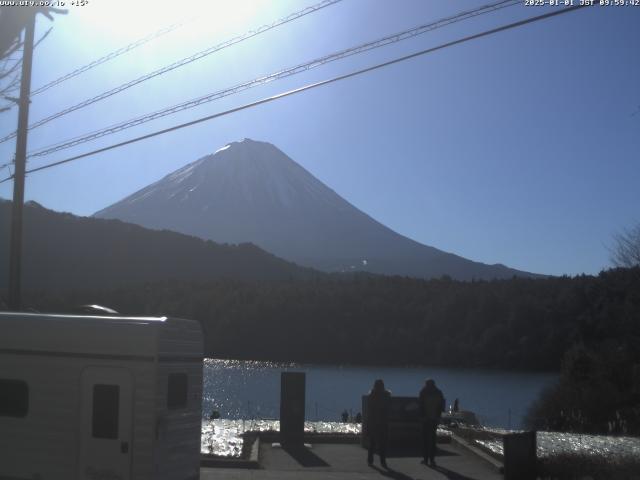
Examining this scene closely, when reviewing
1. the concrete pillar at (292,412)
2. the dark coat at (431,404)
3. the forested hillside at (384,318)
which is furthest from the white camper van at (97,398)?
the forested hillside at (384,318)

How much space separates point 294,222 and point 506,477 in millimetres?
165120

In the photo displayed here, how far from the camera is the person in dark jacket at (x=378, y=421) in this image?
13.3 meters

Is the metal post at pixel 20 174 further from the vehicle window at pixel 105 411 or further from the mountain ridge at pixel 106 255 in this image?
the mountain ridge at pixel 106 255

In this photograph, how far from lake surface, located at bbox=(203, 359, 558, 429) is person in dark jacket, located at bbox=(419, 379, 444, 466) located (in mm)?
17063

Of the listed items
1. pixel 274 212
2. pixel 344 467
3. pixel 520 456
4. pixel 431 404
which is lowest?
pixel 344 467

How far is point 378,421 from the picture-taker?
43.6ft

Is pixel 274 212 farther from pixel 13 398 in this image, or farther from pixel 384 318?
pixel 13 398

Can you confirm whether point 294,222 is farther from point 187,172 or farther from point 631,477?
point 631,477

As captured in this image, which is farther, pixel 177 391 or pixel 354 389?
pixel 354 389

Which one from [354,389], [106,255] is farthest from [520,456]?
[106,255]

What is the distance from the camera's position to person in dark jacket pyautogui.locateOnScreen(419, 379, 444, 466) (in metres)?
13.4

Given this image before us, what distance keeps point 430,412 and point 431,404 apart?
128 millimetres

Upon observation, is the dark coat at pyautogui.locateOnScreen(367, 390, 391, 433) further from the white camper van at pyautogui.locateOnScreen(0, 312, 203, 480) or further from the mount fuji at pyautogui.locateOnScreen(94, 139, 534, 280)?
the mount fuji at pyautogui.locateOnScreen(94, 139, 534, 280)

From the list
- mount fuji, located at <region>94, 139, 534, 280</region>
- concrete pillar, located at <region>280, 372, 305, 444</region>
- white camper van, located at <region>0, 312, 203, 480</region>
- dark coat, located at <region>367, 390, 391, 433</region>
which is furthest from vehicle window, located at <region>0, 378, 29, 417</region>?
mount fuji, located at <region>94, 139, 534, 280</region>
